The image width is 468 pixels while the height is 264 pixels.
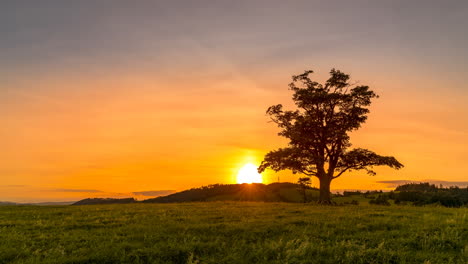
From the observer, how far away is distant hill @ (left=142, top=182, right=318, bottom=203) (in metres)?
66.6

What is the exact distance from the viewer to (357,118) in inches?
1608

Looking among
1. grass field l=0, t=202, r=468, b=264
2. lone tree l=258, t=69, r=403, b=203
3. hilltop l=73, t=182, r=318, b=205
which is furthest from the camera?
hilltop l=73, t=182, r=318, b=205

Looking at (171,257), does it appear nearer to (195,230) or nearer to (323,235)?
(195,230)

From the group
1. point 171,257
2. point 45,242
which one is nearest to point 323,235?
point 171,257

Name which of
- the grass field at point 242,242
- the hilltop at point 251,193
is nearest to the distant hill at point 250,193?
the hilltop at point 251,193

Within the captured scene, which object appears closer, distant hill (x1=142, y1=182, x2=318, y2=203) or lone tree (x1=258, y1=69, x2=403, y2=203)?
lone tree (x1=258, y1=69, x2=403, y2=203)

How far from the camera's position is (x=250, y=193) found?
78125mm

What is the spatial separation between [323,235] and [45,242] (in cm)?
1093

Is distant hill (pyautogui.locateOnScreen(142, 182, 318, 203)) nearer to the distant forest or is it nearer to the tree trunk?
the distant forest

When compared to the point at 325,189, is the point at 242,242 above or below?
below

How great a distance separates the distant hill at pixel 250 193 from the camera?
219 feet

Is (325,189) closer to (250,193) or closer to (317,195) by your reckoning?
(317,195)

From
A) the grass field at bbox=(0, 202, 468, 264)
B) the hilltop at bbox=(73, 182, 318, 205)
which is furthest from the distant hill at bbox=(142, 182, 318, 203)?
the grass field at bbox=(0, 202, 468, 264)

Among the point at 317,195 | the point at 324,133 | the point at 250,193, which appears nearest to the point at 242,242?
the point at 324,133
